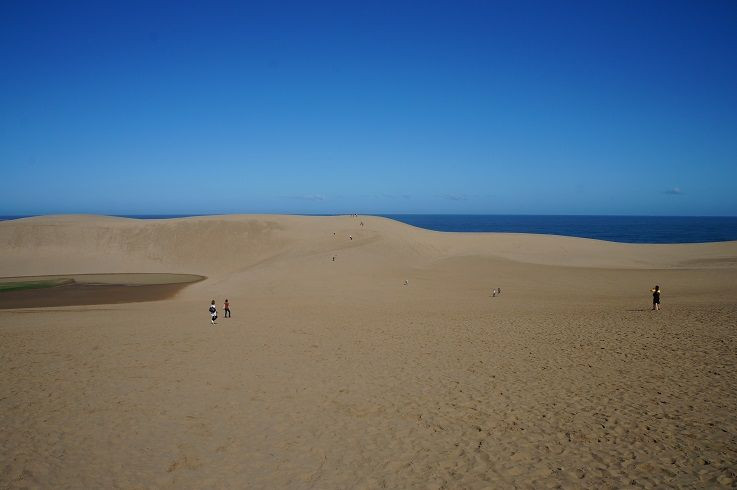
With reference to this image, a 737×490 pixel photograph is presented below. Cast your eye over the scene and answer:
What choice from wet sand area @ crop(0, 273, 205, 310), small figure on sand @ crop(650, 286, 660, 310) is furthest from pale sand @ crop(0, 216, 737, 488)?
wet sand area @ crop(0, 273, 205, 310)

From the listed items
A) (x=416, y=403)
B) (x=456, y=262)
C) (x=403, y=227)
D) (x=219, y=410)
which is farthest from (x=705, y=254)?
(x=219, y=410)

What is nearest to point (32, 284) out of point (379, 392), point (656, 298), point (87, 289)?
point (87, 289)

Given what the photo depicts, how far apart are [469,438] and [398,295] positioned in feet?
60.5

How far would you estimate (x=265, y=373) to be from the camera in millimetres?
12438

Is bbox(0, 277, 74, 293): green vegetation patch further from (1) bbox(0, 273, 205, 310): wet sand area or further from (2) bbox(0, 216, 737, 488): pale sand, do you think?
(2) bbox(0, 216, 737, 488): pale sand

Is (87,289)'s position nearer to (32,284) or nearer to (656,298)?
(32,284)

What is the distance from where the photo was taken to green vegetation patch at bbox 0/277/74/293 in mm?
34656

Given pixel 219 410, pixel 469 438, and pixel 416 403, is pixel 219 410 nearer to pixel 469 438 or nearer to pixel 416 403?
pixel 416 403

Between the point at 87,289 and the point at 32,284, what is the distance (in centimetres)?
661

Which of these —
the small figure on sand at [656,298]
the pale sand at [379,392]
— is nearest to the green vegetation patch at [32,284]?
the pale sand at [379,392]

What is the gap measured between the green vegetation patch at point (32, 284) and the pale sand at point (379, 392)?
1241cm

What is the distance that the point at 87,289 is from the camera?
34.1 meters

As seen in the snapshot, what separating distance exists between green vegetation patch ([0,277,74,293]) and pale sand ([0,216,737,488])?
12.4 metres

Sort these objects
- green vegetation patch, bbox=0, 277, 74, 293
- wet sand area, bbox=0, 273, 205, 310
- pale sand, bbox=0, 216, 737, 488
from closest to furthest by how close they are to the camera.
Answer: pale sand, bbox=0, 216, 737, 488 → wet sand area, bbox=0, 273, 205, 310 → green vegetation patch, bbox=0, 277, 74, 293
